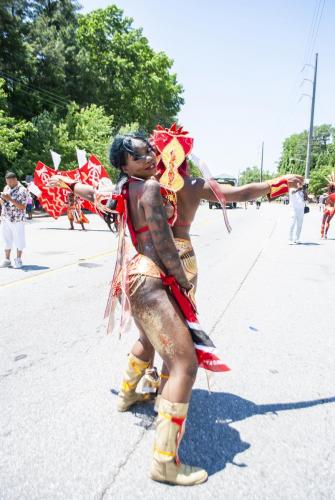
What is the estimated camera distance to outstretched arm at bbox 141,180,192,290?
2.32 m

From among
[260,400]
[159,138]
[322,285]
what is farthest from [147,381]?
[322,285]

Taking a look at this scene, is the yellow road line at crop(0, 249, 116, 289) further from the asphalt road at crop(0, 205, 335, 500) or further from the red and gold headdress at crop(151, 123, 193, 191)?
the red and gold headdress at crop(151, 123, 193, 191)

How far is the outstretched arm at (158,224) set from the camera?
7.61ft

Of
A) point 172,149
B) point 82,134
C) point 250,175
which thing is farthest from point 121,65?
point 250,175

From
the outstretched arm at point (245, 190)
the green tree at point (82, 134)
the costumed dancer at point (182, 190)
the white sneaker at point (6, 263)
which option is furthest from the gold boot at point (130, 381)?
the green tree at point (82, 134)

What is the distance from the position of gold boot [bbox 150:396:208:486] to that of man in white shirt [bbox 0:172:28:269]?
274 inches

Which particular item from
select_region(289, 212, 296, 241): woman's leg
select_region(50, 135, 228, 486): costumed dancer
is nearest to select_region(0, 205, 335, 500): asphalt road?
select_region(50, 135, 228, 486): costumed dancer

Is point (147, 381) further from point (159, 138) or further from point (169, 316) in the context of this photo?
point (159, 138)

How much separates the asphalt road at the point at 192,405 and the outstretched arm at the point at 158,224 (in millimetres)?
1168

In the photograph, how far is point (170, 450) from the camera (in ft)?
7.40

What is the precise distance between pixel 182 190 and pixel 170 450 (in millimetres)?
1695

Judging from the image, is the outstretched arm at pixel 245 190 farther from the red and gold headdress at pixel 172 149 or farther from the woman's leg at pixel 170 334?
the woman's leg at pixel 170 334

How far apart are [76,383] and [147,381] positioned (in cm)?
62

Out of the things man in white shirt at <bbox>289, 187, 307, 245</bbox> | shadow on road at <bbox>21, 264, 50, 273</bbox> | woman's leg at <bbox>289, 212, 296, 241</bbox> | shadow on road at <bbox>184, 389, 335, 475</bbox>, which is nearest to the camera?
shadow on road at <bbox>184, 389, 335, 475</bbox>
